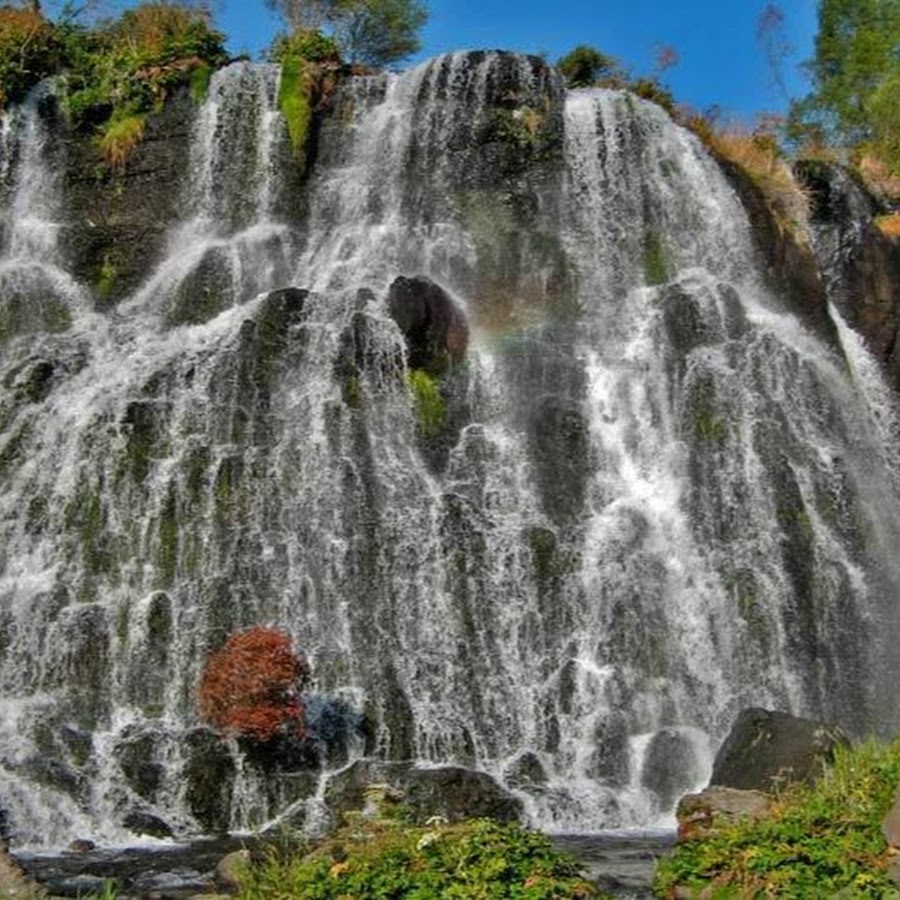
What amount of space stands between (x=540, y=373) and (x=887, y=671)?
8497 millimetres

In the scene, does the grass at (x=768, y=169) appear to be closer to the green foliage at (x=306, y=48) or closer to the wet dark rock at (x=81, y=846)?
the green foliage at (x=306, y=48)

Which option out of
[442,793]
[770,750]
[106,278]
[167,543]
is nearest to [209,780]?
[442,793]

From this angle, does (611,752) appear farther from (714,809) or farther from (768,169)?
(768,169)

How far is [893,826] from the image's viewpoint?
31.7 feet

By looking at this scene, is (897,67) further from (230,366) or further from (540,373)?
(230,366)

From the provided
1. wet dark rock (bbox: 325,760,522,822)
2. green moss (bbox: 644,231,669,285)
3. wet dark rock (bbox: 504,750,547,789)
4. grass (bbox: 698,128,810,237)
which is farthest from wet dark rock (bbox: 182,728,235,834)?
grass (bbox: 698,128,810,237)

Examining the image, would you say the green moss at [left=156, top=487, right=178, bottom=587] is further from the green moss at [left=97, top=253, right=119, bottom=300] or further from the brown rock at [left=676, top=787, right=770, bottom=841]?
the brown rock at [left=676, top=787, right=770, bottom=841]

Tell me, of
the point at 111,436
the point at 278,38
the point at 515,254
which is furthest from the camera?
the point at 278,38

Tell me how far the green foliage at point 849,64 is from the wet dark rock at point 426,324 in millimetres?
22046

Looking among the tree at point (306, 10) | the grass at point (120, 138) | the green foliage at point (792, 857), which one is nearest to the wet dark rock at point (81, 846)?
the green foliage at point (792, 857)

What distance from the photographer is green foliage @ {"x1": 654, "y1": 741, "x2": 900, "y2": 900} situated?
8.88 metres

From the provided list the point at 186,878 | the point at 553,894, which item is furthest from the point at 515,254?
the point at 553,894

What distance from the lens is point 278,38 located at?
34.8 metres

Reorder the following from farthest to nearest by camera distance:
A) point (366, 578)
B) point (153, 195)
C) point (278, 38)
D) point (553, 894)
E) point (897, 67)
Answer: point (897, 67) < point (278, 38) < point (153, 195) < point (366, 578) < point (553, 894)
